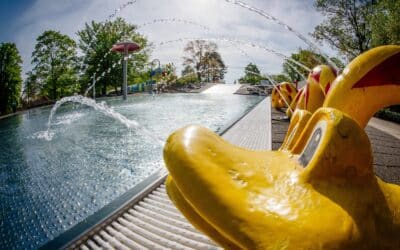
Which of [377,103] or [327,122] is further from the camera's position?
[377,103]

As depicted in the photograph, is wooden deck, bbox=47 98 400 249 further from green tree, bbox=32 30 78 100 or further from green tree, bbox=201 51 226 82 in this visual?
green tree, bbox=201 51 226 82

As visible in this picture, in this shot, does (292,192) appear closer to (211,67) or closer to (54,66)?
(54,66)

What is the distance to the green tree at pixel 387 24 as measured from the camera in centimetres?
1382

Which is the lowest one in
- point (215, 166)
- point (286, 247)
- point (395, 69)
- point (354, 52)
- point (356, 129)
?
point (286, 247)

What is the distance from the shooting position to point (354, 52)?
20453 millimetres

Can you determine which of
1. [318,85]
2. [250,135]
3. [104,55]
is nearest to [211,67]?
[104,55]

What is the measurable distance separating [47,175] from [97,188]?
1.28 meters

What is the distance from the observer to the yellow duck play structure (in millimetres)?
1031

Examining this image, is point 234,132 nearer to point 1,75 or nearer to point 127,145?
point 127,145

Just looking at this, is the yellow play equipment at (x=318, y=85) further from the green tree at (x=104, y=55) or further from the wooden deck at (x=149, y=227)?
the green tree at (x=104, y=55)

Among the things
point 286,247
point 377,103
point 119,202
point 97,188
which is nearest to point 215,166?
point 286,247

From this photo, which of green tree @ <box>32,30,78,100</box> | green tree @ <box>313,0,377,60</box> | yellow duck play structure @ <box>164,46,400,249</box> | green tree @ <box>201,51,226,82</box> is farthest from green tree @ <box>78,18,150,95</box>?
yellow duck play structure @ <box>164,46,400,249</box>

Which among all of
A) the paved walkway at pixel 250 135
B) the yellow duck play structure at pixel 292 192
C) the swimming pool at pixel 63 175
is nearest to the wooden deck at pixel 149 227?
the swimming pool at pixel 63 175

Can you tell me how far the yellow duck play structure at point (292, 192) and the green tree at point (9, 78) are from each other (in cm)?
2128
